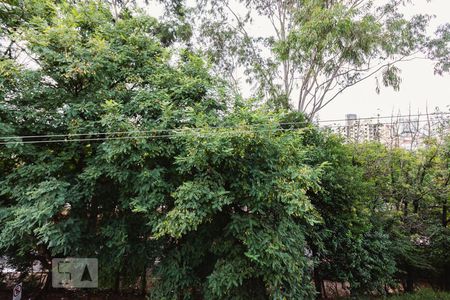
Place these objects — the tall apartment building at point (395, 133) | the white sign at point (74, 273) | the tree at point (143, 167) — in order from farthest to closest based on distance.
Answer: the tall apartment building at point (395, 133), the white sign at point (74, 273), the tree at point (143, 167)

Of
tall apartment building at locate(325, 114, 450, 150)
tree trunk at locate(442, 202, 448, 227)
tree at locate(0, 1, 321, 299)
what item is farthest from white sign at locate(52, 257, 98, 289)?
tree trunk at locate(442, 202, 448, 227)

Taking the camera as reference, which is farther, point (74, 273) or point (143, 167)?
point (74, 273)

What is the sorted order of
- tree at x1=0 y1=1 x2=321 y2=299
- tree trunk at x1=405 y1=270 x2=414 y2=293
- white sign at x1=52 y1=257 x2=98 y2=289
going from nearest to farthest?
tree at x1=0 y1=1 x2=321 y2=299 → white sign at x1=52 y1=257 x2=98 y2=289 → tree trunk at x1=405 y1=270 x2=414 y2=293

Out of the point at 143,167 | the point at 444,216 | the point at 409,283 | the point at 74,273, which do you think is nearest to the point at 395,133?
the point at 444,216

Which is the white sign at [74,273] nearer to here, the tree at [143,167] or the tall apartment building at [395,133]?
the tree at [143,167]

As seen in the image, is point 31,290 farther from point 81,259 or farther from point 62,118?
point 62,118

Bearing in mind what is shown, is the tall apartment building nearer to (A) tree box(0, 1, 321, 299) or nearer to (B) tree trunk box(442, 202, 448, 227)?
(B) tree trunk box(442, 202, 448, 227)

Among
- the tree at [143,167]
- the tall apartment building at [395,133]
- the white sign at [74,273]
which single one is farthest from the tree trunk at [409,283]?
the white sign at [74,273]

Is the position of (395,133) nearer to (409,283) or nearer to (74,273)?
(409,283)

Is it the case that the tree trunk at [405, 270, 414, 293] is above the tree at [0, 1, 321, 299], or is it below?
below

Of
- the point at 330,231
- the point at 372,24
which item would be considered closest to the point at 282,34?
the point at 372,24

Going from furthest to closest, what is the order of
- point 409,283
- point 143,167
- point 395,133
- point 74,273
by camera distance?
point 395,133 < point 409,283 < point 74,273 < point 143,167

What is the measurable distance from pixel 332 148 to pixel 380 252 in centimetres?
229

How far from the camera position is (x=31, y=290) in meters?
5.34
